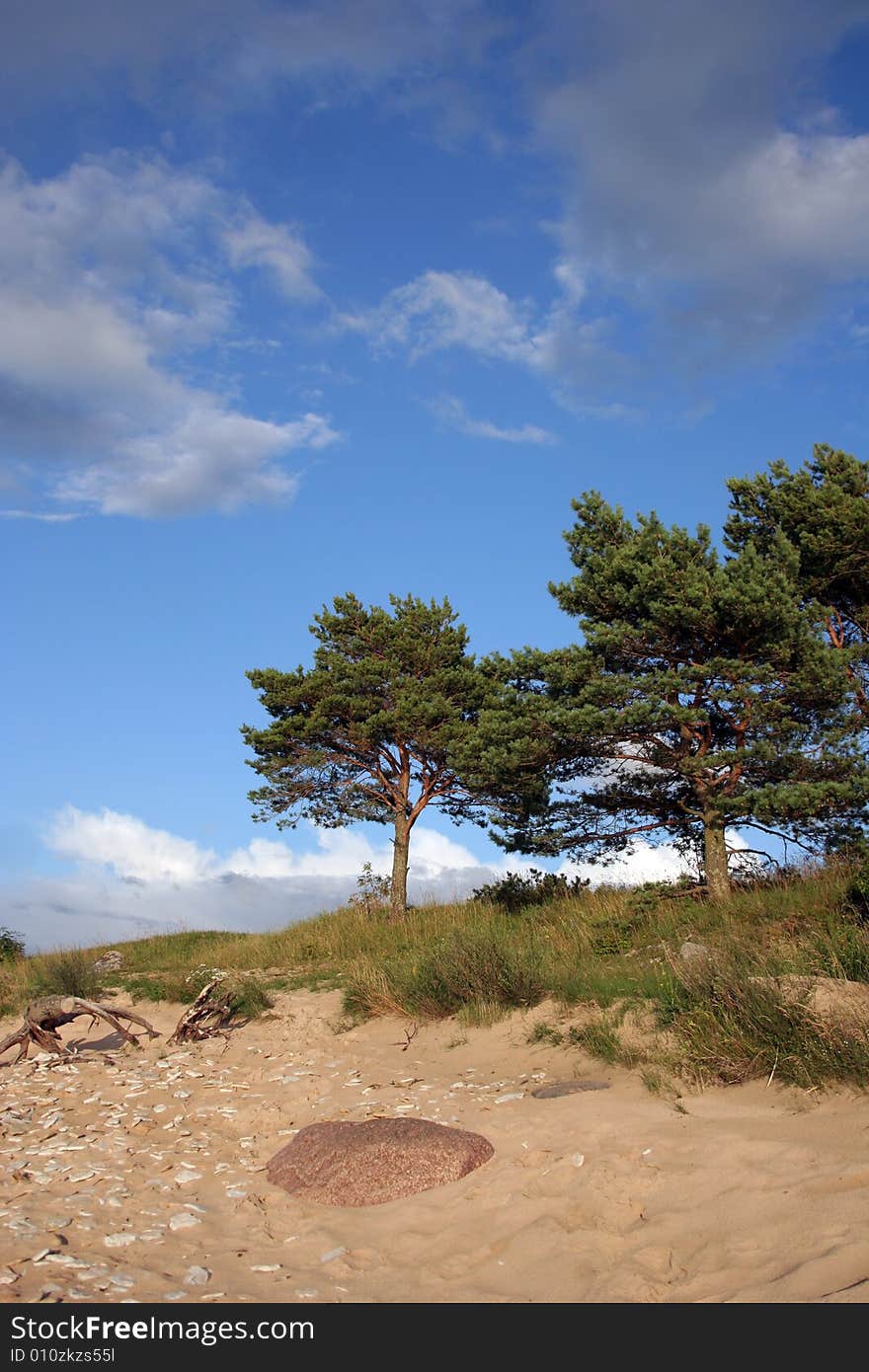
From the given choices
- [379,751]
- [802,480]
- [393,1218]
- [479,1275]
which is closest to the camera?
[479,1275]

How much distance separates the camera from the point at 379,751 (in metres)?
30.1

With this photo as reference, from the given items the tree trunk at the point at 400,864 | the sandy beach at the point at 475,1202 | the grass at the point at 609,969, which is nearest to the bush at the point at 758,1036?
the grass at the point at 609,969

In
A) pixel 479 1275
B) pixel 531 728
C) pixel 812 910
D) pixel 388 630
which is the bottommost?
pixel 479 1275

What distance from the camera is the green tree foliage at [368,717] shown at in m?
29.0

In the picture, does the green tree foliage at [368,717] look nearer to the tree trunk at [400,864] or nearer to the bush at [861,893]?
the tree trunk at [400,864]

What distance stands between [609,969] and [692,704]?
8.22 meters

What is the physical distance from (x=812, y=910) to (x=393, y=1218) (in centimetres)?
908

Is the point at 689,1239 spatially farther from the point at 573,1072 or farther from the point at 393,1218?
the point at 573,1072

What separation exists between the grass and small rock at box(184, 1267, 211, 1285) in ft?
14.0

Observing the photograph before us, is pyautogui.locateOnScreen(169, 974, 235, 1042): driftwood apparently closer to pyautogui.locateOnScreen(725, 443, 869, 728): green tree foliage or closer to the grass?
the grass

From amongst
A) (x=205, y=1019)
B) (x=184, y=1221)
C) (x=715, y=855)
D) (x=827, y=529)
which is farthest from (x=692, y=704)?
(x=184, y=1221)

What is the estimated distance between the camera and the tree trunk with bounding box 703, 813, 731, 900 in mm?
18288
